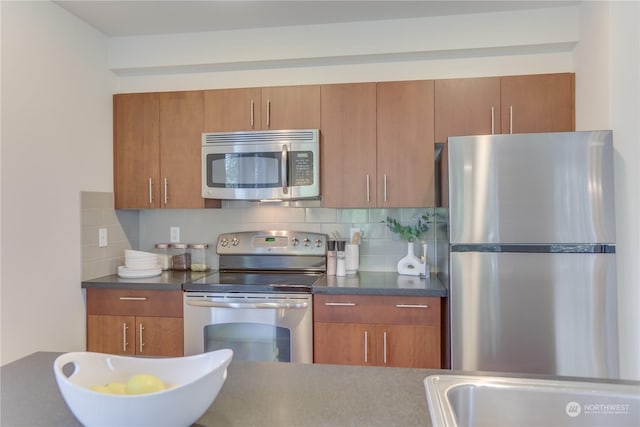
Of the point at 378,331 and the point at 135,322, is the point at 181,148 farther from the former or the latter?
the point at 378,331

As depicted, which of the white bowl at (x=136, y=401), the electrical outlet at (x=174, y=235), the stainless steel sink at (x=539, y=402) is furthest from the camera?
the electrical outlet at (x=174, y=235)

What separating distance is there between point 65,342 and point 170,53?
2.00 meters

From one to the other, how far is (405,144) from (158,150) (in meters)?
1.71

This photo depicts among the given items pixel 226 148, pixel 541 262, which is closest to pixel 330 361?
pixel 541 262

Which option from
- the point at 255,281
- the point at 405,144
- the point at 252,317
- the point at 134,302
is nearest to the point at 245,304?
the point at 252,317

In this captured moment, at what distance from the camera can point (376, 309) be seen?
230 centimetres

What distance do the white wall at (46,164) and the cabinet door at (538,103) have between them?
2.67m

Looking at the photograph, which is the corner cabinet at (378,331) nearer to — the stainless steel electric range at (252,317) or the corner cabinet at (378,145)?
the stainless steel electric range at (252,317)

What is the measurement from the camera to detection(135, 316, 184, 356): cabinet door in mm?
2479

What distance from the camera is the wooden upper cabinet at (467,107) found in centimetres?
252

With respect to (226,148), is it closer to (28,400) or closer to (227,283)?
(227,283)

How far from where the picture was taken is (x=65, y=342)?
7.90 ft

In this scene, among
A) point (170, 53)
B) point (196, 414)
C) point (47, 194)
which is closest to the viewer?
point (196, 414)

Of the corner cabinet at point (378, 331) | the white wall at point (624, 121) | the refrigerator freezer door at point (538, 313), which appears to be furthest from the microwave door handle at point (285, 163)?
the white wall at point (624, 121)
